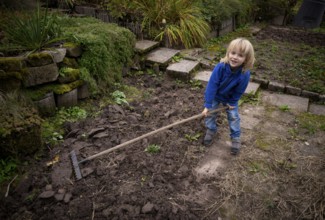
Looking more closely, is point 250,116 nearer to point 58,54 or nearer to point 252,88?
point 252,88

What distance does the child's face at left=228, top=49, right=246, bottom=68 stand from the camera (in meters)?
2.81

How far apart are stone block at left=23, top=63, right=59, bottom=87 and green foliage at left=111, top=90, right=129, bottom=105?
97cm

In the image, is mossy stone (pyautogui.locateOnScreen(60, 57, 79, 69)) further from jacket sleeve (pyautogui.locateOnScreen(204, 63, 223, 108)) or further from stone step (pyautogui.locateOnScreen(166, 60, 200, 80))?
jacket sleeve (pyautogui.locateOnScreen(204, 63, 223, 108))

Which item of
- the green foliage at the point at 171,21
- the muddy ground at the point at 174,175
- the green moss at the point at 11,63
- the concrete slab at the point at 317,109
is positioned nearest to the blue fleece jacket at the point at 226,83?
the muddy ground at the point at 174,175

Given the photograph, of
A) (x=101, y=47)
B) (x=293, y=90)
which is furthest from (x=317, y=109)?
(x=101, y=47)

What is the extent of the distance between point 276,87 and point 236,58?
7.15 feet

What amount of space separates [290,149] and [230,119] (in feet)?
2.83

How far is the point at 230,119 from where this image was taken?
3178 mm

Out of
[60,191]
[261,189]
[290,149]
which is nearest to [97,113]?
[60,191]

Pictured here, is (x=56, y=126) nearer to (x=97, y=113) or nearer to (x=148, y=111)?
(x=97, y=113)

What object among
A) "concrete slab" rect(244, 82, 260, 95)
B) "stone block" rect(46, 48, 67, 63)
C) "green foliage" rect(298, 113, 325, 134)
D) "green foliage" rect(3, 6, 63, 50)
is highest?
"green foliage" rect(3, 6, 63, 50)

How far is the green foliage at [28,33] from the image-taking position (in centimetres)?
316

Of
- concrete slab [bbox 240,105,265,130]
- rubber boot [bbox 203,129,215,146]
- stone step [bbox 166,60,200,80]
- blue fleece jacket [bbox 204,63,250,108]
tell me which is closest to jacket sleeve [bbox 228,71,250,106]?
blue fleece jacket [bbox 204,63,250,108]

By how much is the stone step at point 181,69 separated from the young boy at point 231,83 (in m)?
1.55
